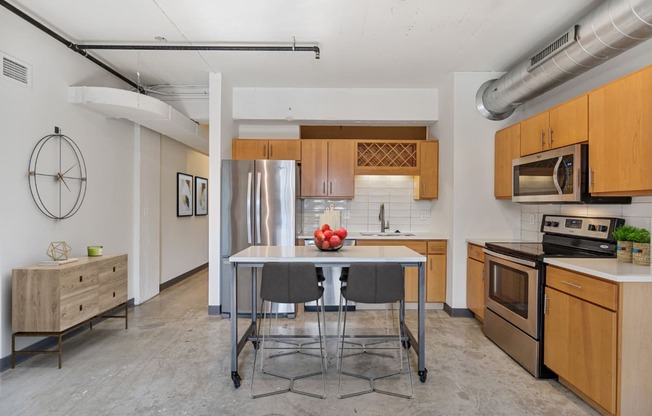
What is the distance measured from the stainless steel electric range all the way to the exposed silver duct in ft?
3.95

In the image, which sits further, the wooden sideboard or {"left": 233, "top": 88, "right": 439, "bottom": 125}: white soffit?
{"left": 233, "top": 88, "right": 439, "bottom": 125}: white soffit

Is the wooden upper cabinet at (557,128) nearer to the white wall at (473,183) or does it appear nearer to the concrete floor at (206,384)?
the white wall at (473,183)

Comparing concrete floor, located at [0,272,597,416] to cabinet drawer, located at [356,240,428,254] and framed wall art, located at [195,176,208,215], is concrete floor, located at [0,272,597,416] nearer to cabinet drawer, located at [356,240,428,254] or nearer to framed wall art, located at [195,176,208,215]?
cabinet drawer, located at [356,240,428,254]

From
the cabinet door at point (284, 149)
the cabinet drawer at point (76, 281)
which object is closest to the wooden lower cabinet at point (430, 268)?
the cabinet door at point (284, 149)

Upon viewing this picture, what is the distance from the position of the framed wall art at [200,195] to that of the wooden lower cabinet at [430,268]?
3735 mm

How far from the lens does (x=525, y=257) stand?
2.77 metres

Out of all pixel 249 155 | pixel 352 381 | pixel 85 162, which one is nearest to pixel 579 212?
pixel 352 381

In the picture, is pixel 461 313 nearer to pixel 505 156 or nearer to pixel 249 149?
pixel 505 156

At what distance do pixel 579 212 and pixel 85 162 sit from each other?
189 inches

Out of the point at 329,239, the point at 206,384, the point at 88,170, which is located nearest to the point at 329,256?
the point at 329,239

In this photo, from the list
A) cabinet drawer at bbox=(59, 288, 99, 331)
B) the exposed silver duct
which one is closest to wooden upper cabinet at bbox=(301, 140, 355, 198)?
the exposed silver duct

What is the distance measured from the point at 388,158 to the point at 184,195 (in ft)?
11.7

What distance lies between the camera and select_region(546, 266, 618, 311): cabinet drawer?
2025mm

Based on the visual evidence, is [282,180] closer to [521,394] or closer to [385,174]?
[385,174]
